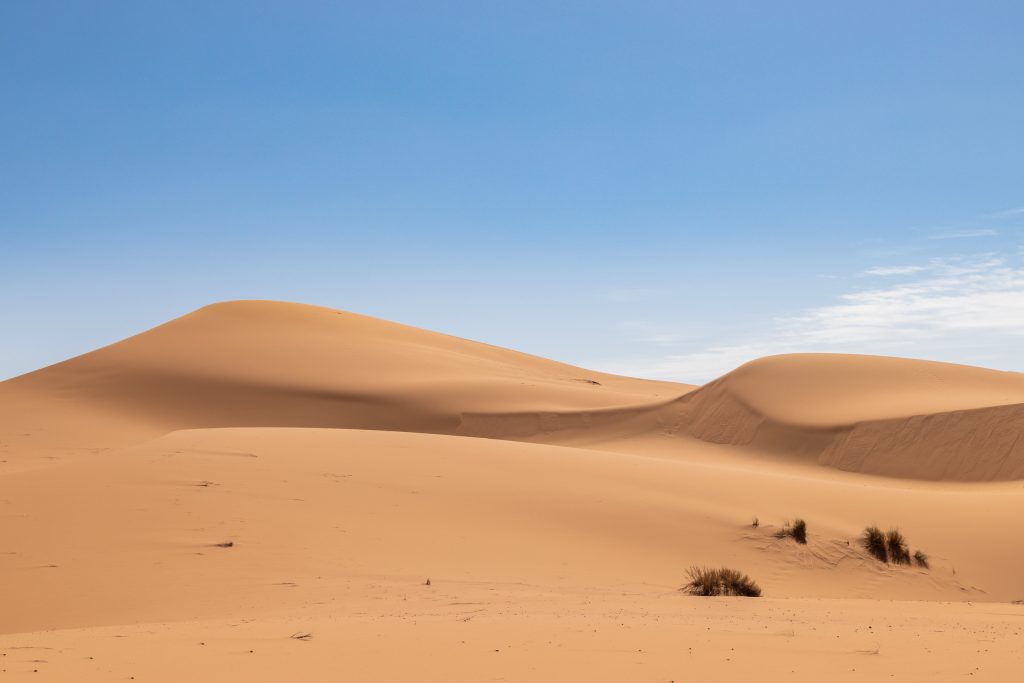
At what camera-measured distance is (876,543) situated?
14742 millimetres

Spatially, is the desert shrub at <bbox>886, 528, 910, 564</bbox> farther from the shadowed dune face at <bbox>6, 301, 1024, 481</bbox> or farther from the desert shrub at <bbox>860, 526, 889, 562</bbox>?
the shadowed dune face at <bbox>6, 301, 1024, 481</bbox>

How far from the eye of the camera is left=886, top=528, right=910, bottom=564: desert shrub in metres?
14.6

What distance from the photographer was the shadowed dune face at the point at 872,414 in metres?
25.5

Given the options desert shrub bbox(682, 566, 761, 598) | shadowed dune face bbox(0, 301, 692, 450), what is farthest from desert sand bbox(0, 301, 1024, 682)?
shadowed dune face bbox(0, 301, 692, 450)

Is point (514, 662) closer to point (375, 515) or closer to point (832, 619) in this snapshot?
point (832, 619)

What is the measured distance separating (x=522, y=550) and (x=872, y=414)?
19506 millimetres

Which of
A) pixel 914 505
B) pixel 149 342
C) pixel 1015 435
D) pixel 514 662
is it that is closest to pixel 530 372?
pixel 149 342

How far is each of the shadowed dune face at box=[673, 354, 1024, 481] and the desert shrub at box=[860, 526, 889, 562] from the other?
11486 mm

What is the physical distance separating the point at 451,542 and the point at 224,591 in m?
3.67

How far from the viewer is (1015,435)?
82.2 feet

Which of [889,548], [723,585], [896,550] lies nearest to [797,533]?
[889,548]

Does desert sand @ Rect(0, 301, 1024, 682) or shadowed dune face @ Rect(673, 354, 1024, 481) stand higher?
shadowed dune face @ Rect(673, 354, 1024, 481)

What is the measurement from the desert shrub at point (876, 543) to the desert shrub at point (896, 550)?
78 mm

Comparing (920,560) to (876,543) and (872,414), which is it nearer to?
(876,543)
